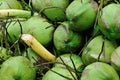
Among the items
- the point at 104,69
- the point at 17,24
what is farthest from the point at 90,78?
the point at 17,24

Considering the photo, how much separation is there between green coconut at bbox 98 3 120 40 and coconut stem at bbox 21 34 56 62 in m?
0.28

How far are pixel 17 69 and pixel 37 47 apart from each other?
0.41 ft

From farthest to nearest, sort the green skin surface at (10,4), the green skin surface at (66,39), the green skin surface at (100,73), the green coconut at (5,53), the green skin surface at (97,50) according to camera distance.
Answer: the green skin surface at (10,4), the green coconut at (5,53), the green skin surface at (66,39), the green skin surface at (97,50), the green skin surface at (100,73)

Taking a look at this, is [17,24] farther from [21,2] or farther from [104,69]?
[104,69]

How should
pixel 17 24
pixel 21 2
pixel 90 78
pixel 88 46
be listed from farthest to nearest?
pixel 21 2, pixel 17 24, pixel 88 46, pixel 90 78

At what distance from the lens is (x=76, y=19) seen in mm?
1392

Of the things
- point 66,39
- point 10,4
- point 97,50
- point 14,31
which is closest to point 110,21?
point 97,50

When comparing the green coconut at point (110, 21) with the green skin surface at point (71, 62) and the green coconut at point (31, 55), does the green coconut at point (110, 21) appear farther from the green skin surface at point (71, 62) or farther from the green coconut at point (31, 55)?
the green coconut at point (31, 55)

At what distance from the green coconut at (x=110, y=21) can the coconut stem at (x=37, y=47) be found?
28 centimetres

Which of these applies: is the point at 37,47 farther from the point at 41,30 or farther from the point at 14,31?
the point at 14,31

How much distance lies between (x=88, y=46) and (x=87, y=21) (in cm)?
10

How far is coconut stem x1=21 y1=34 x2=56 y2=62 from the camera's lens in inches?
56.9

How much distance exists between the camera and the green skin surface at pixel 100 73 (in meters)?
1.20

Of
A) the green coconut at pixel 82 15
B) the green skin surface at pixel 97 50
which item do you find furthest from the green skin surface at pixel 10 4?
the green skin surface at pixel 97 50
